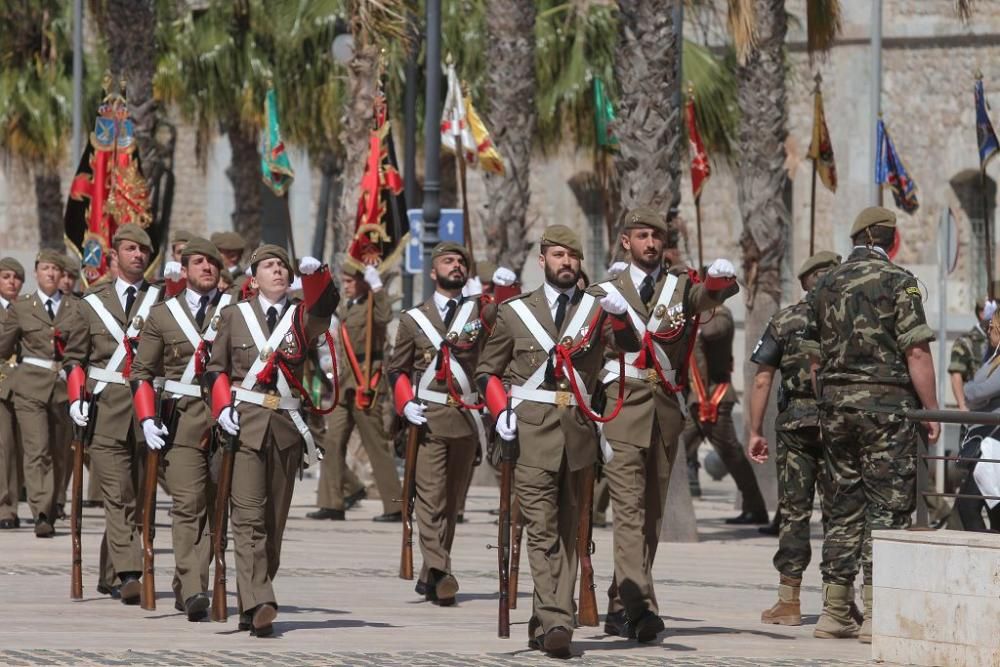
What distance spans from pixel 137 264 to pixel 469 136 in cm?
838

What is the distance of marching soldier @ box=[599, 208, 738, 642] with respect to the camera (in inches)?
439

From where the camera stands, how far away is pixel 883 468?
11.2m

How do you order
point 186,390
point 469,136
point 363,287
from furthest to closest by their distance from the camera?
point 469,136 → point 363,287 → point 186,390

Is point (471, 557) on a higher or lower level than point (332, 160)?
lower

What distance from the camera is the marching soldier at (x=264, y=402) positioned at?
1117cm

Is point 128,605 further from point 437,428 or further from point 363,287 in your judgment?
point 363,287

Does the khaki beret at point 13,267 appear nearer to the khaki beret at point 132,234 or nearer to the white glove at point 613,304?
the khaki beret at point 132,234

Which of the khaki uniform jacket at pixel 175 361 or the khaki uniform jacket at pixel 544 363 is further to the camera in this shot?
the khaki uniform jacket at pixel 175 361

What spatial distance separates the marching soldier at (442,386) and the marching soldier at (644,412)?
2.00 meters

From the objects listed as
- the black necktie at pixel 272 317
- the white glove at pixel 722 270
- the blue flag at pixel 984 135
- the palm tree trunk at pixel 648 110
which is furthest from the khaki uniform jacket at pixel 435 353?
the blue flag at pixel 984 135

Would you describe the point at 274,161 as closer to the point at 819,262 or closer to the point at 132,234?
the point at 132,234

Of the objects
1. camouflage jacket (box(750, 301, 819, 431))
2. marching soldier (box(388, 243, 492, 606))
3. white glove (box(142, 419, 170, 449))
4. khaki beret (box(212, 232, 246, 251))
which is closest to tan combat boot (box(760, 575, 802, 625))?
camouflage jacket (box(750, 301, 819, 431))

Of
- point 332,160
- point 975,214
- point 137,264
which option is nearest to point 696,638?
point 137,264

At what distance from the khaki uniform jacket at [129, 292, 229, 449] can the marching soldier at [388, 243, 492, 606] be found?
1.58 metres
